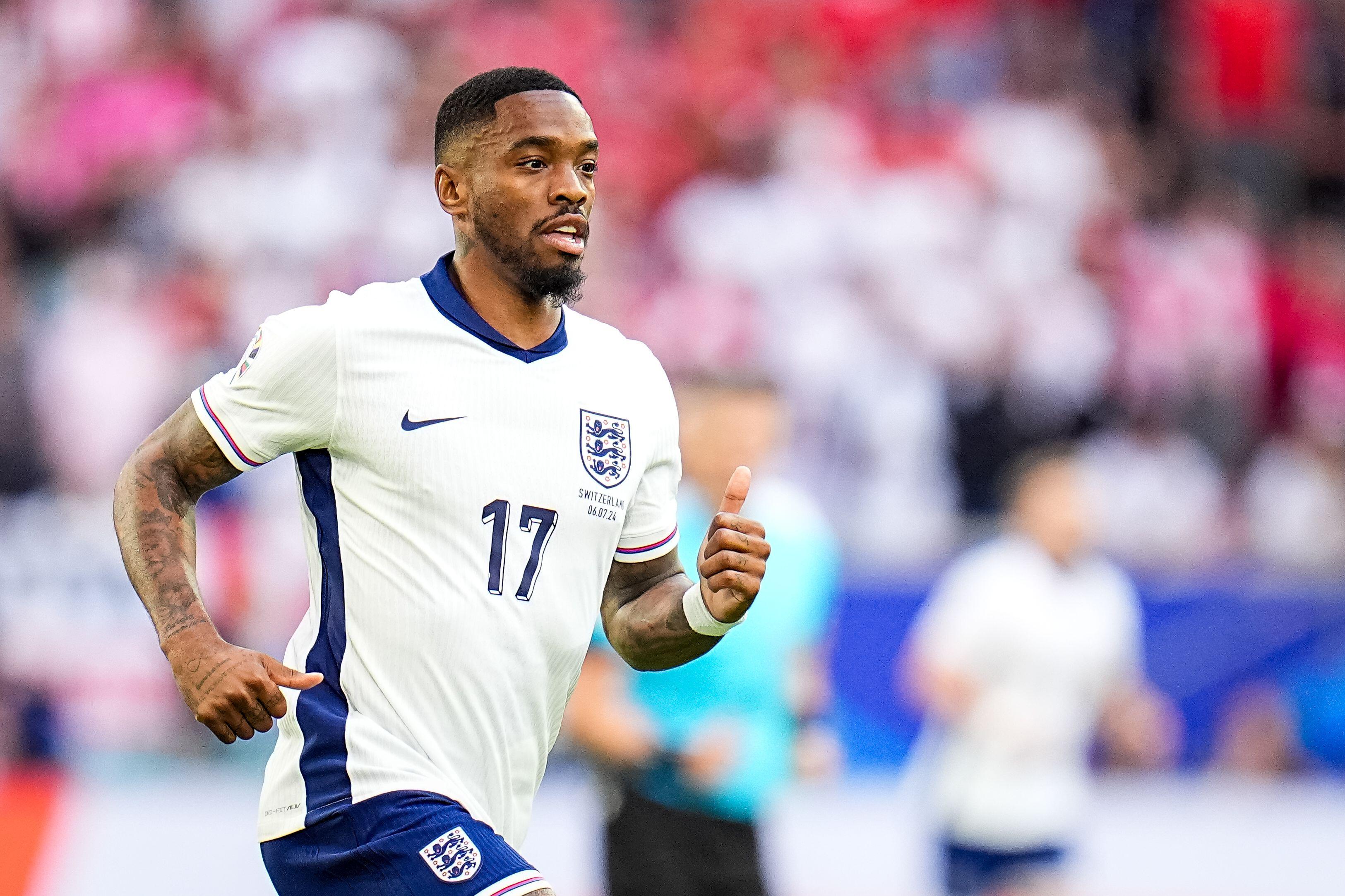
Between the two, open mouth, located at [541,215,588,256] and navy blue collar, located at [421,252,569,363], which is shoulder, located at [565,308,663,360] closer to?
navy blue collar, located at [421,252,569,363]

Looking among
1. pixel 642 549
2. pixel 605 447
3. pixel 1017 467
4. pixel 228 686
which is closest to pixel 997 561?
pixel 1017 467

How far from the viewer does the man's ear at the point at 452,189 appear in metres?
3.74

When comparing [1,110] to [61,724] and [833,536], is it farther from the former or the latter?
[833,536]

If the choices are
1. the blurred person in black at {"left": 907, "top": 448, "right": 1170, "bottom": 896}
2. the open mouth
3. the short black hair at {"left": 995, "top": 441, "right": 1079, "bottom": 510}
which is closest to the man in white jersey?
the open mouth

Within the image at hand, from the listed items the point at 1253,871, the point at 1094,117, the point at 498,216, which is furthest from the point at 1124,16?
the point at 498,216

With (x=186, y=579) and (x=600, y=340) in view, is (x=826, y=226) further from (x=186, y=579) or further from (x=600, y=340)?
(x=186, y=579)

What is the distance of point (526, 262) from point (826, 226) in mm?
8110

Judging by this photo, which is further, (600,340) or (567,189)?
(600,340)

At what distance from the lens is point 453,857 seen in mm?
3354

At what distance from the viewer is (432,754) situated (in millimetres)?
3453

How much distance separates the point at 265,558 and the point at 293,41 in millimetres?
4634

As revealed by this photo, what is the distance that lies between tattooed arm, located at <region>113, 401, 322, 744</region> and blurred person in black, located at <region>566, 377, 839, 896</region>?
8.02ft

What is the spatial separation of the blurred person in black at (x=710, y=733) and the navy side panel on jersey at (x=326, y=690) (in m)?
2.34

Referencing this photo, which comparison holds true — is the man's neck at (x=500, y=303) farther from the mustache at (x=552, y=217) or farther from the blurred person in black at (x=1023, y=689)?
the blurred person in black at (x=1023, y=689)
